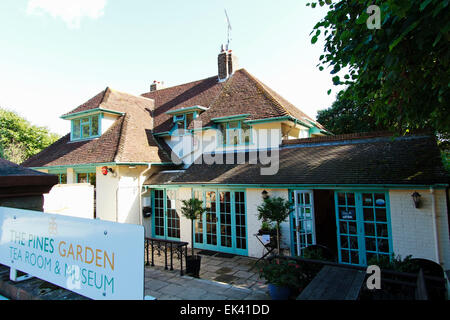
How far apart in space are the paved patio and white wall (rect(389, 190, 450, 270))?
413 centimetres

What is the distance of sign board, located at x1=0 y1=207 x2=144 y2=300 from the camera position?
190 centimetres

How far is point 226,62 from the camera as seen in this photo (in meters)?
15.8

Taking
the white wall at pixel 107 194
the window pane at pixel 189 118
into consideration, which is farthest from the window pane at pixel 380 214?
the white wall at pixel 107 194

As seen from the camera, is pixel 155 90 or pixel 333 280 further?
pixel 155 90

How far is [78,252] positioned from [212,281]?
15.5 feet

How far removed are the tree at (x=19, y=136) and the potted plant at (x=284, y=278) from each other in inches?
1256

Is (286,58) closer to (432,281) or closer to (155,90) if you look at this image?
(432,281)

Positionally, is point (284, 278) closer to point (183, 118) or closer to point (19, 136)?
point (183, 118)

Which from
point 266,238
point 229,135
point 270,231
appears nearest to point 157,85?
point 229,135

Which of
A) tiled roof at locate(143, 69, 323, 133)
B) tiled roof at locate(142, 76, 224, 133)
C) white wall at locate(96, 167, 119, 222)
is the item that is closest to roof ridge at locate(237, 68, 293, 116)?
tiled roof at locate(143, 69, 323, 133)

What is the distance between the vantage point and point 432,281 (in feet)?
15.1

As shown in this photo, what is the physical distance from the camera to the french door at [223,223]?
961 cm
